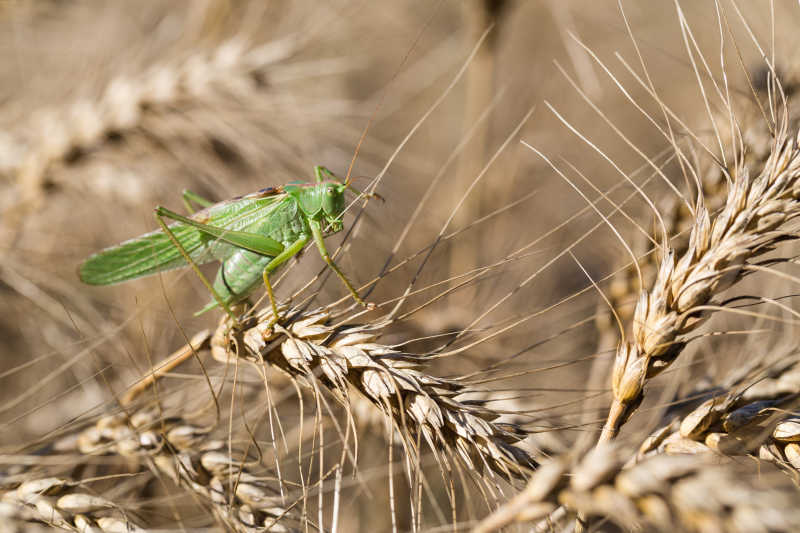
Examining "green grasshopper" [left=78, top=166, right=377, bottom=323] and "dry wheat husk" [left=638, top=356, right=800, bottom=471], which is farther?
"green grasshopper" [left=78, top=166, right=377, bottom=323]

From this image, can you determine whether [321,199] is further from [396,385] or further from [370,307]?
[396,385]

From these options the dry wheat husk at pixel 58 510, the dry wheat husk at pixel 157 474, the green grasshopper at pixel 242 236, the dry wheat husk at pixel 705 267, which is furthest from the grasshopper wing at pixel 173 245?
the dry wheat husk at pixel 705 267

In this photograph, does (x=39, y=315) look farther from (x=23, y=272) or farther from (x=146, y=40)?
(x=146, y=40)

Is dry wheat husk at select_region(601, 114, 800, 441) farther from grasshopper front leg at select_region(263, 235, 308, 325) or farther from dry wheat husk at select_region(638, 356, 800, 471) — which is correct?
grasshopper front leg at select_region(263, 235, 308, 325)

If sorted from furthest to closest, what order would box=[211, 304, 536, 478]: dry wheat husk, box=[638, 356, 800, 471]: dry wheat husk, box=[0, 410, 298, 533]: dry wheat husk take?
1. box=[0, 410, 298, 533]: dry wheat husk
2. box=[211, 304, 536, 478]: dry wheat husk
3. box=[638, 356, 800, 471]: dry wheat husk

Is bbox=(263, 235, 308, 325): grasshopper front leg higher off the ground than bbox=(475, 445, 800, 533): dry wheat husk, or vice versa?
bbox=(263, 235, 308, 325): grasshopper front leg

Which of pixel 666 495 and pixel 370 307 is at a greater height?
pixel 370 307

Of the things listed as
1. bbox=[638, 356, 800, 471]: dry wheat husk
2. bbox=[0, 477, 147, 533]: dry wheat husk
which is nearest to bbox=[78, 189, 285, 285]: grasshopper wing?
bbox=[0, 477, 147, 533]: dry wheat husk

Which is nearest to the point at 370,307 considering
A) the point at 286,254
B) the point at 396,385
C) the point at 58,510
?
the point at 396,385

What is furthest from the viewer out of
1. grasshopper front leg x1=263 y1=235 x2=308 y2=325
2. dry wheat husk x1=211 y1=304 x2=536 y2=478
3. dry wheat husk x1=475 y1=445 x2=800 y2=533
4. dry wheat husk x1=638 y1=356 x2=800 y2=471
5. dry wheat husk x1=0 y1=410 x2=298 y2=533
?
grasshopper front leg x1=263 y1=235 x2=308 y2=325

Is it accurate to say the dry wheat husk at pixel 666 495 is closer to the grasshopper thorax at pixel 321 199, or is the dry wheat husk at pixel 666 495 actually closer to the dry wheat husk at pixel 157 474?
the dry wheat husk at pixel 157 474
